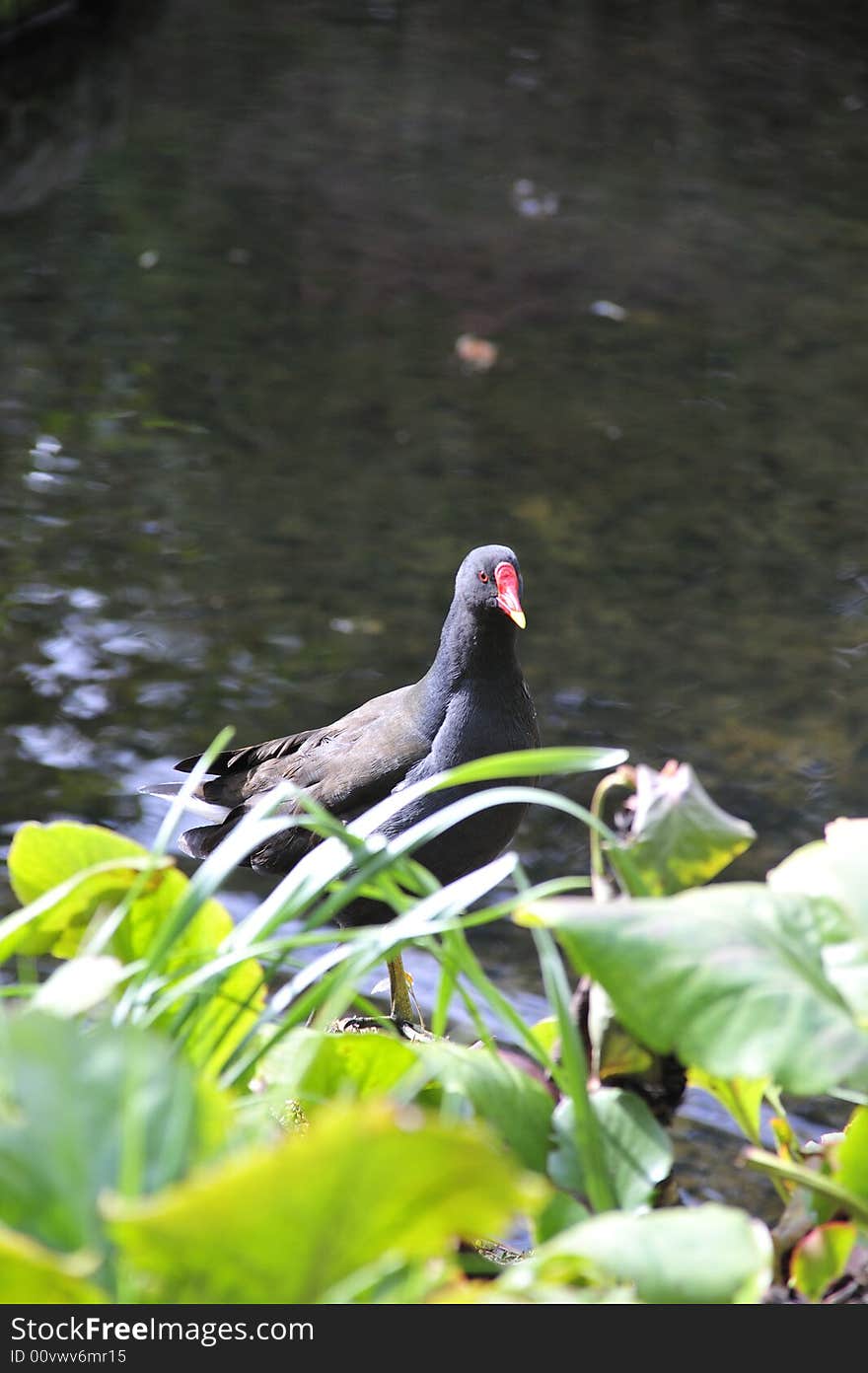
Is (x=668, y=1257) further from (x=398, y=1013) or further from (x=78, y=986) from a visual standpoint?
(x=398, y=1013)

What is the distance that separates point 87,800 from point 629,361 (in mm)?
4301

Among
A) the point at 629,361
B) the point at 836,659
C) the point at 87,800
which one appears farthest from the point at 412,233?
the point at 87,800

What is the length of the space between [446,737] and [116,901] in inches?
49.7

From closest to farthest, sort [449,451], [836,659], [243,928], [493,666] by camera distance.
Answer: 1. [243,928]
2. [493,666]
3. [836,659]
4. [449,451]

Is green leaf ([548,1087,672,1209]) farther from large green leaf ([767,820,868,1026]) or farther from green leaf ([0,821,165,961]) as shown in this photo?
green leaf ([0,821,165,961])

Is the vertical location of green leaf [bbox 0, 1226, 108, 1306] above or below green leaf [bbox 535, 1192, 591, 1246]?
above

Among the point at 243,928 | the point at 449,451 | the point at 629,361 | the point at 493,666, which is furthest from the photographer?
the point at 629,361

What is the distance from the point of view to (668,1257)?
884mm

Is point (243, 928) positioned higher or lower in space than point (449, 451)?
higher

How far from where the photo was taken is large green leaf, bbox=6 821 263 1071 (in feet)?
3.95

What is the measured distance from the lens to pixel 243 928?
1.14m

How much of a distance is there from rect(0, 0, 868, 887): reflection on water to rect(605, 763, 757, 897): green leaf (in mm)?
3339

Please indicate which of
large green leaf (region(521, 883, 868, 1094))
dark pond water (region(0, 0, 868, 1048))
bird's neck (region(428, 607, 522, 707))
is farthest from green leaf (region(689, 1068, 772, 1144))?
dark pond water (region(0, 0, 868, 1048))

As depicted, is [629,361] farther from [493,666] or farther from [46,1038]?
[46,1038]
